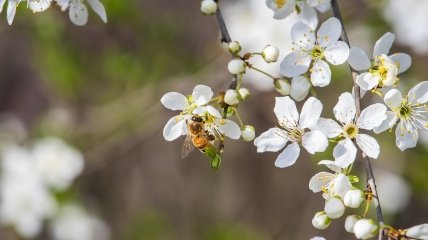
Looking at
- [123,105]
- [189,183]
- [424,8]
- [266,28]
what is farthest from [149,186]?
[424,8]

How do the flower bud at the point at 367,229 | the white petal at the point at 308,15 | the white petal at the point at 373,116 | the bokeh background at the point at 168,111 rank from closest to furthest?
the flower bud at the point at 367,229 < the white petal at the point at 373,116 < the white petal at the point at 308,15 < the bokeh background at the point at 168,111

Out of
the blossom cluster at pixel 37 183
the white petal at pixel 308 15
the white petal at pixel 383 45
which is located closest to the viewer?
the white petal at pixel 383 45

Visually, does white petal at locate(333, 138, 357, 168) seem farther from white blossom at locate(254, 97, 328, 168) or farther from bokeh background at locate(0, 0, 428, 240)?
bokeh background at locate(0, 0, 428, 240)

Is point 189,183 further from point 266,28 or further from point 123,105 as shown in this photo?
point 266,28

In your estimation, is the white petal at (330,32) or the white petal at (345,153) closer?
the white petal at (345,153)

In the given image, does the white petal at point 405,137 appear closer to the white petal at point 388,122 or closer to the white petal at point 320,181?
the white petal at point 388,122

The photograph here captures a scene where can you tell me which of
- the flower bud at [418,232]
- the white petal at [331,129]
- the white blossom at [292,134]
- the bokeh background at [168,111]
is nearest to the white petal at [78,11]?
the white blossom at [292,134]

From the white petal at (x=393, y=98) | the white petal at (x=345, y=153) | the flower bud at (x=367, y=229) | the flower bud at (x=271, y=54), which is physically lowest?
the flower bud at (x=367, y=229)

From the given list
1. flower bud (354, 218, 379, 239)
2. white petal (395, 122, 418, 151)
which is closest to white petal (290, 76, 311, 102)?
white petal (395, 122, 418, 151)
